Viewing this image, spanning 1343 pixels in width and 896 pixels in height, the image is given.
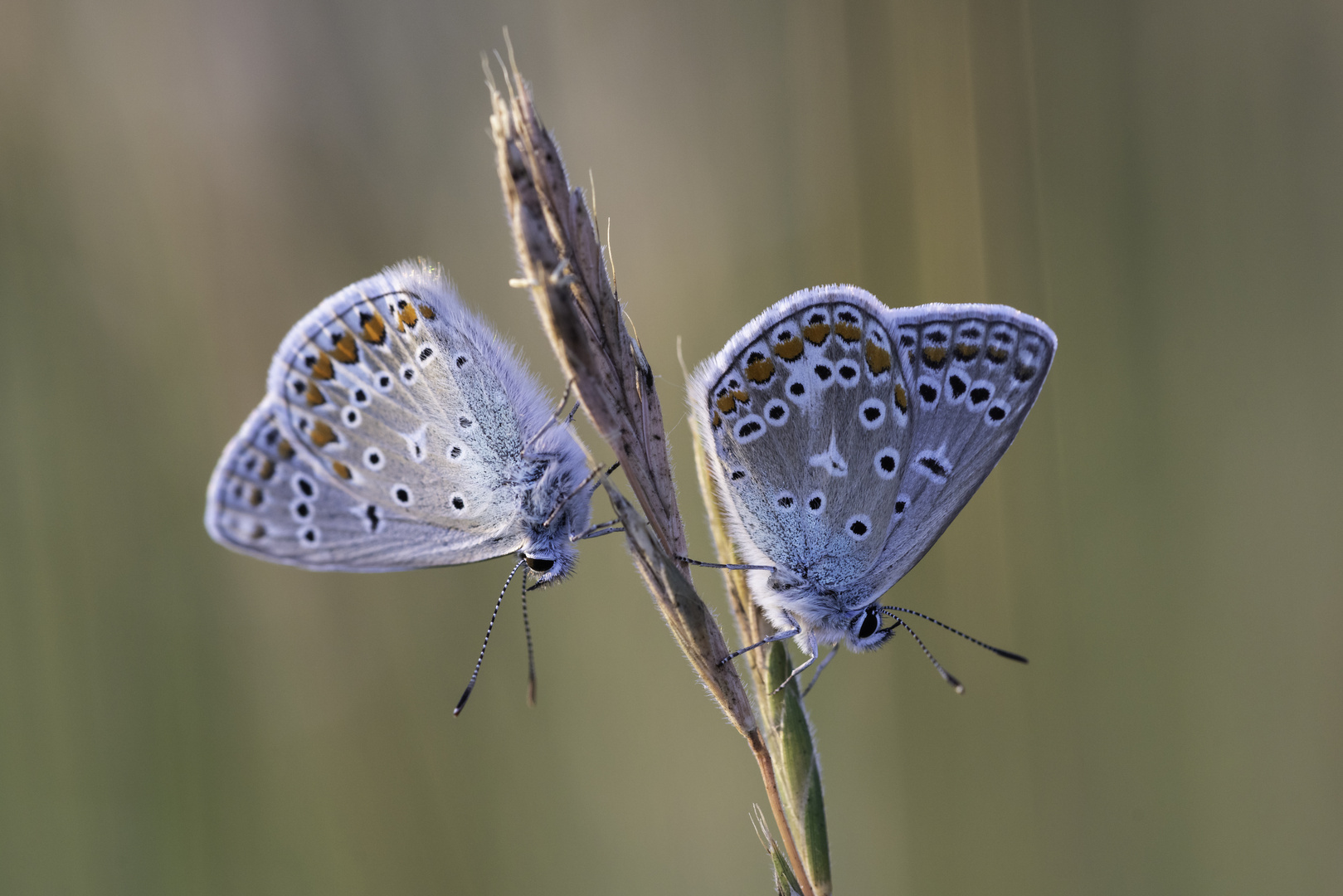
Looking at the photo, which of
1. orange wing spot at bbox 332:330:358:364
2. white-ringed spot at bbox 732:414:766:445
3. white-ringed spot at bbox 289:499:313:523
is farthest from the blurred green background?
orange wing spot at bbox 332:330:358:364

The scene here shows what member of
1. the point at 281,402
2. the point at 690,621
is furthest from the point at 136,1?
the point at 690,621

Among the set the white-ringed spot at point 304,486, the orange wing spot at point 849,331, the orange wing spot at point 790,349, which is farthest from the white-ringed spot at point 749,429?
the white-ringed spot at point 304,486

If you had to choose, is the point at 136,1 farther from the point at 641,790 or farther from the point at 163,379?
the point at 641,790

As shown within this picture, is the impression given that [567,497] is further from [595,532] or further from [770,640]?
[770,640]

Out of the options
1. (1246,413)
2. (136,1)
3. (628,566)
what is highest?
(136,1)

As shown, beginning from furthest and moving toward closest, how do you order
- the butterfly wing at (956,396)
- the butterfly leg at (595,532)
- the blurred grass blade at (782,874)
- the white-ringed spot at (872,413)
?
the butterfly leg at (595,532), the white-ringed spot at (872,413), the butterfly wing at (956,396), the blurred grass blade at (782,874)

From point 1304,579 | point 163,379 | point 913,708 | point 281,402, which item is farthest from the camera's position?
point 163,379

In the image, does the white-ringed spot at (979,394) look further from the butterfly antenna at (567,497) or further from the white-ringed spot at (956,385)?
the butterfly antenna at (567,497)
